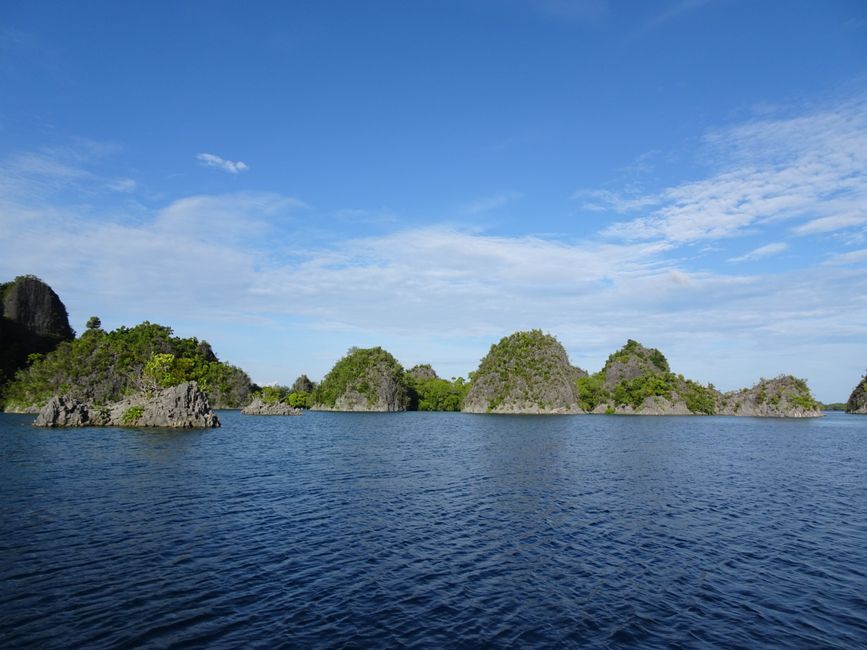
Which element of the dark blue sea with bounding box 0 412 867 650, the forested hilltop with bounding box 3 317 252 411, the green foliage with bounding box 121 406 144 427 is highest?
the forested hilltop with bounding box 3 317 252 411

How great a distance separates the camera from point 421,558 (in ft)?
81.0

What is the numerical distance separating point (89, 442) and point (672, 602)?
2929 inches

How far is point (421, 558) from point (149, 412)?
98894 mm

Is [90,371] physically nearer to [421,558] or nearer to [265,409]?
[265,409]

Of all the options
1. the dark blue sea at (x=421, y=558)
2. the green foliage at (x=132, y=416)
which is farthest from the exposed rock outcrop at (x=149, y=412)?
the dark blue sea at (x=421, y=558)

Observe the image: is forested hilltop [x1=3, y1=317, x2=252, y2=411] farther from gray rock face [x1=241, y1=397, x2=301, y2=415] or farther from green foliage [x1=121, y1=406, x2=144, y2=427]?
green foliage [x1=121, y1=406, x2=144, y2=427]

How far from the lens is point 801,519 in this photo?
112ft

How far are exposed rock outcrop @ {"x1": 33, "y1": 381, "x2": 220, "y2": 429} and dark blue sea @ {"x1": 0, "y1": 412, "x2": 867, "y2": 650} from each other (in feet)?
178

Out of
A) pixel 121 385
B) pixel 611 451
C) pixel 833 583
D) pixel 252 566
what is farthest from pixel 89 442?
pixel 121 385

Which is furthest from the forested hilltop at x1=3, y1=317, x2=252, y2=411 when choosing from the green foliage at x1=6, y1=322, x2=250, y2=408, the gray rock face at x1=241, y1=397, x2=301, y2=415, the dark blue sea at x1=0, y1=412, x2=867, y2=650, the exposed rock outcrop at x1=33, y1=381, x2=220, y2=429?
the dark blue sea at x1=0, y1=412, x2=867, y2=650

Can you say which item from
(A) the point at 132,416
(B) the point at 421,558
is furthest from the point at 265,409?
(B) the point at 421,558

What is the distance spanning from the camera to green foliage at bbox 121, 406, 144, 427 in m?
102

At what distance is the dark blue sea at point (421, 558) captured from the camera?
56.5 feet

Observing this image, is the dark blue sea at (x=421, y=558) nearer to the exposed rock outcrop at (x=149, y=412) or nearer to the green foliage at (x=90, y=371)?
the exposed rock outcrop at (x=149, y=412)
